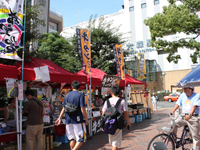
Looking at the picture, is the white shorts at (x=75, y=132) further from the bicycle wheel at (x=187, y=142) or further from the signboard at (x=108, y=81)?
the signboard at (x=108, y=81)

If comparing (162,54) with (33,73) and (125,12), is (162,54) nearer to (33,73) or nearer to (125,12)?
(125,12)

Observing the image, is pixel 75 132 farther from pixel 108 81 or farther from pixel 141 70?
pixel 141 70

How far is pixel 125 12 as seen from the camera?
41.9 metres

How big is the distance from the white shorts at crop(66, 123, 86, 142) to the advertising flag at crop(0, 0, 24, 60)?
2.04 metres

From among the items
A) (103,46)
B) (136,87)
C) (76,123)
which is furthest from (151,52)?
(76,123)

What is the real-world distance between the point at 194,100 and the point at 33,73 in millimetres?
4270

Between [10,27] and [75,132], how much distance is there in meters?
2.83

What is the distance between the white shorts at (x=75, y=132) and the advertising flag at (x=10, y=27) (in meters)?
2.04

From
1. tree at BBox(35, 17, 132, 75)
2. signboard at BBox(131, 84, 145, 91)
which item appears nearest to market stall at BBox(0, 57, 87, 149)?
signboard at BBox(131, 84, 145, 91)

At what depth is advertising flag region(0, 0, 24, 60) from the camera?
3993mm

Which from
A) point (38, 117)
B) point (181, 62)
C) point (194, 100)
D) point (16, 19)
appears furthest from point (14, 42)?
point (181, 62)

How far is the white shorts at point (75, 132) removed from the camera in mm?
4027

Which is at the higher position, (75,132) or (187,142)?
(75,132)

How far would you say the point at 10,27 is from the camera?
4129 millimetres
